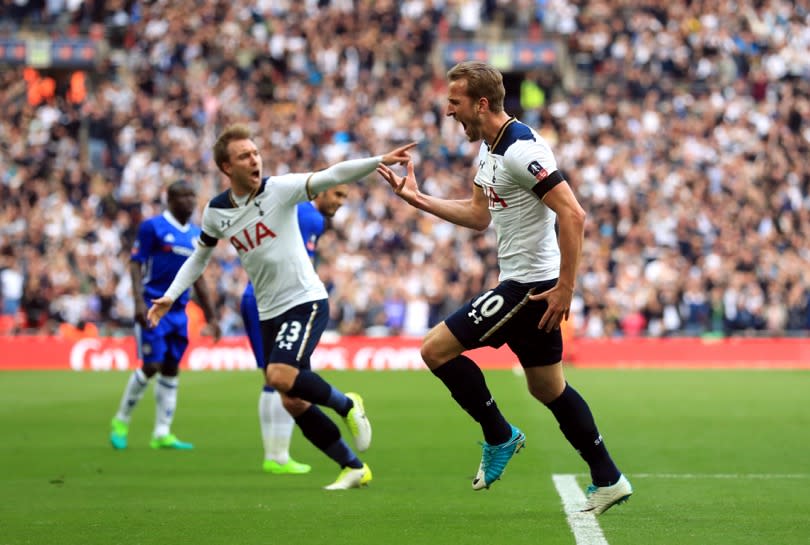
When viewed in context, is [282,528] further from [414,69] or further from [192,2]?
[192,2]

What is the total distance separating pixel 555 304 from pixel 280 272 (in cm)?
238

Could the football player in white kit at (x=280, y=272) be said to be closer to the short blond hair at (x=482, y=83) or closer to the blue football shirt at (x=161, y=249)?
the short blond hair at (x=482, y=83)

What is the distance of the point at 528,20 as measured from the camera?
36.9m

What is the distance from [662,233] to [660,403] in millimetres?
12861

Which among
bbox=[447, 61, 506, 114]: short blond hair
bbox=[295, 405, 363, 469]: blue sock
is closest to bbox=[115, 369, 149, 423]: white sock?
bbox=[295, 405, 363, 469]: blue sock

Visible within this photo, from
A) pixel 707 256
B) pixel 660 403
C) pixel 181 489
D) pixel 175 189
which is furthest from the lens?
pixel 707 256

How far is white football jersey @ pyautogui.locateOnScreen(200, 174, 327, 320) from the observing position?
8.66 metres

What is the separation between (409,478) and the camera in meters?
10.0

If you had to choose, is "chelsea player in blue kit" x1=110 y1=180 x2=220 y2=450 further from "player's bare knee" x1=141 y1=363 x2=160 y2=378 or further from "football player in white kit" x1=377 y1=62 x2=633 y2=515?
"football player in white kit" x1=377 y1=62 x2=633 y2=515

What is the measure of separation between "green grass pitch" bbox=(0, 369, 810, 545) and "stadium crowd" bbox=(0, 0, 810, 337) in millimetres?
9533

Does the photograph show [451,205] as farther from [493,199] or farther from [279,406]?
[279,406]

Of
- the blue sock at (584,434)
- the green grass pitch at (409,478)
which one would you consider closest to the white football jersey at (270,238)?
the green grass pitch at (409,478)

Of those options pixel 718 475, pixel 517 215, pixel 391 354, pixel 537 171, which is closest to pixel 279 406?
pixel 718 475

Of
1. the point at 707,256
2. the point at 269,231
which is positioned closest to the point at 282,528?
the point at 269,231
